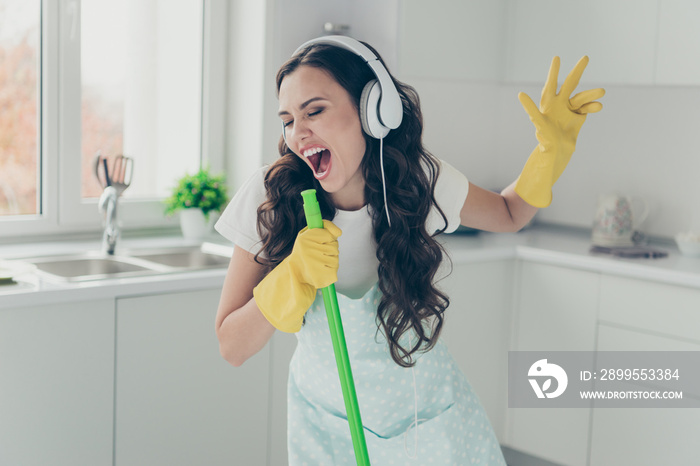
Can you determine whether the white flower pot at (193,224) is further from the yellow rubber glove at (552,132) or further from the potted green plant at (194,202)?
the yellow rubber glove at (552,132)

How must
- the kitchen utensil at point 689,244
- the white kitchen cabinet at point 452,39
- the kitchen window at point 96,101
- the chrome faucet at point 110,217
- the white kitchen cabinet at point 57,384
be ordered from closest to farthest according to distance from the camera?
the white kitchen cabinet at point 57,384 < the chrome faucet at point 110,217 < the kitchen window at point 96,101 < the kitchen utensil at point 689,244 < the white kitchen cabinet at point 452,39

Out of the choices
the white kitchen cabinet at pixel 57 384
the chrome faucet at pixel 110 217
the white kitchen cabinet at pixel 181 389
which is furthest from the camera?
the chrome faucet at pixel 110 217

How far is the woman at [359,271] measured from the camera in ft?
4.32

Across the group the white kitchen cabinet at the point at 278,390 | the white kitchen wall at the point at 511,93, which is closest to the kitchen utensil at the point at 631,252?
the white kitchen wall at the point at 511,93

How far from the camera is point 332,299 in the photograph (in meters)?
1.22

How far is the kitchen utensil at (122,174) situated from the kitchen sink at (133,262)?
0.20 metres

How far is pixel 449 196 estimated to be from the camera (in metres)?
1.53

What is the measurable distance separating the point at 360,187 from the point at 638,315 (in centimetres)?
144

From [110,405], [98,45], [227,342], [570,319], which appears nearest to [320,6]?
[98,45]

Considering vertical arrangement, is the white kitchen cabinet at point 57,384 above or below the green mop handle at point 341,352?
below

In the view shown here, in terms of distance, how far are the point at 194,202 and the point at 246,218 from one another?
1.35m

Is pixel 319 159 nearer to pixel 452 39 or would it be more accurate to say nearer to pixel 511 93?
pixel 452 39

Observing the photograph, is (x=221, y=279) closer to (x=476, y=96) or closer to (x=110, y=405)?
(x=110, y=405)

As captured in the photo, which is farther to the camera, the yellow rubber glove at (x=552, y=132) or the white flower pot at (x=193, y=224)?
the white flower pot at (x=193, y=224)
